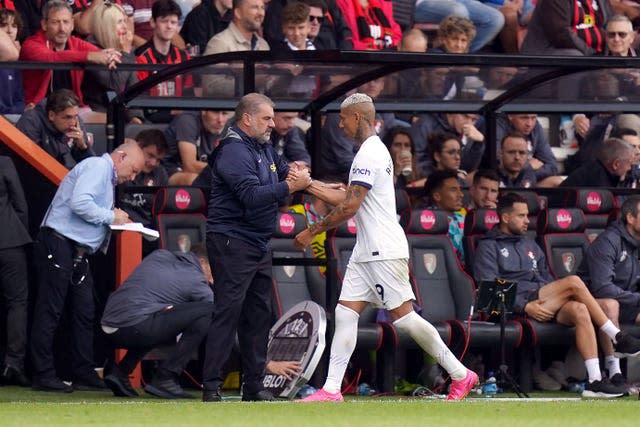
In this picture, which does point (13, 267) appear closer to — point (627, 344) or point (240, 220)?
point (240, 220)

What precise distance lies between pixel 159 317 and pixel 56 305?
3.04 feet

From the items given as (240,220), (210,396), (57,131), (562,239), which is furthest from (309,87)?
(210,396)

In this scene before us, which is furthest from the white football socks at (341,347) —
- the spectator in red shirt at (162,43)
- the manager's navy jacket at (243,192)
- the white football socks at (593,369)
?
the spectator in red shirt at (162,43)

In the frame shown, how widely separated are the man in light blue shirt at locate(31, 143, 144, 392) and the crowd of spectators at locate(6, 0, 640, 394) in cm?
97

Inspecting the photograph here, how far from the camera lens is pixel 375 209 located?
518 inches

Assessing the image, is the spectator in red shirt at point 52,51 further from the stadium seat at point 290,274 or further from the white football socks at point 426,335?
the white football socks at point 426,335

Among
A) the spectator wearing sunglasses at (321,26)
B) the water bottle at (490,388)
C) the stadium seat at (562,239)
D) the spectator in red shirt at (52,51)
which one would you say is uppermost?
the spectator wearing sunglasses at (321,26)

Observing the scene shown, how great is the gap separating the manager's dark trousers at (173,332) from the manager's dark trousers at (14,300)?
0.95 meters

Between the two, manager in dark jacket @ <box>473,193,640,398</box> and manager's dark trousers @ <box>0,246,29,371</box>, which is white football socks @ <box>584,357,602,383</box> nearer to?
manager in dark jacket @ <box>473,193,640,398</box>

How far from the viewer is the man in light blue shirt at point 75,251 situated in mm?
14844

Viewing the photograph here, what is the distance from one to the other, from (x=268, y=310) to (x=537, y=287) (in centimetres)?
417

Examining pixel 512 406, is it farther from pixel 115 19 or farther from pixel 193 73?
pixel 115 19

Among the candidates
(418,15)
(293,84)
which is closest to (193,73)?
(293,84)

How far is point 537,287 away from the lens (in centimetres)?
1673
